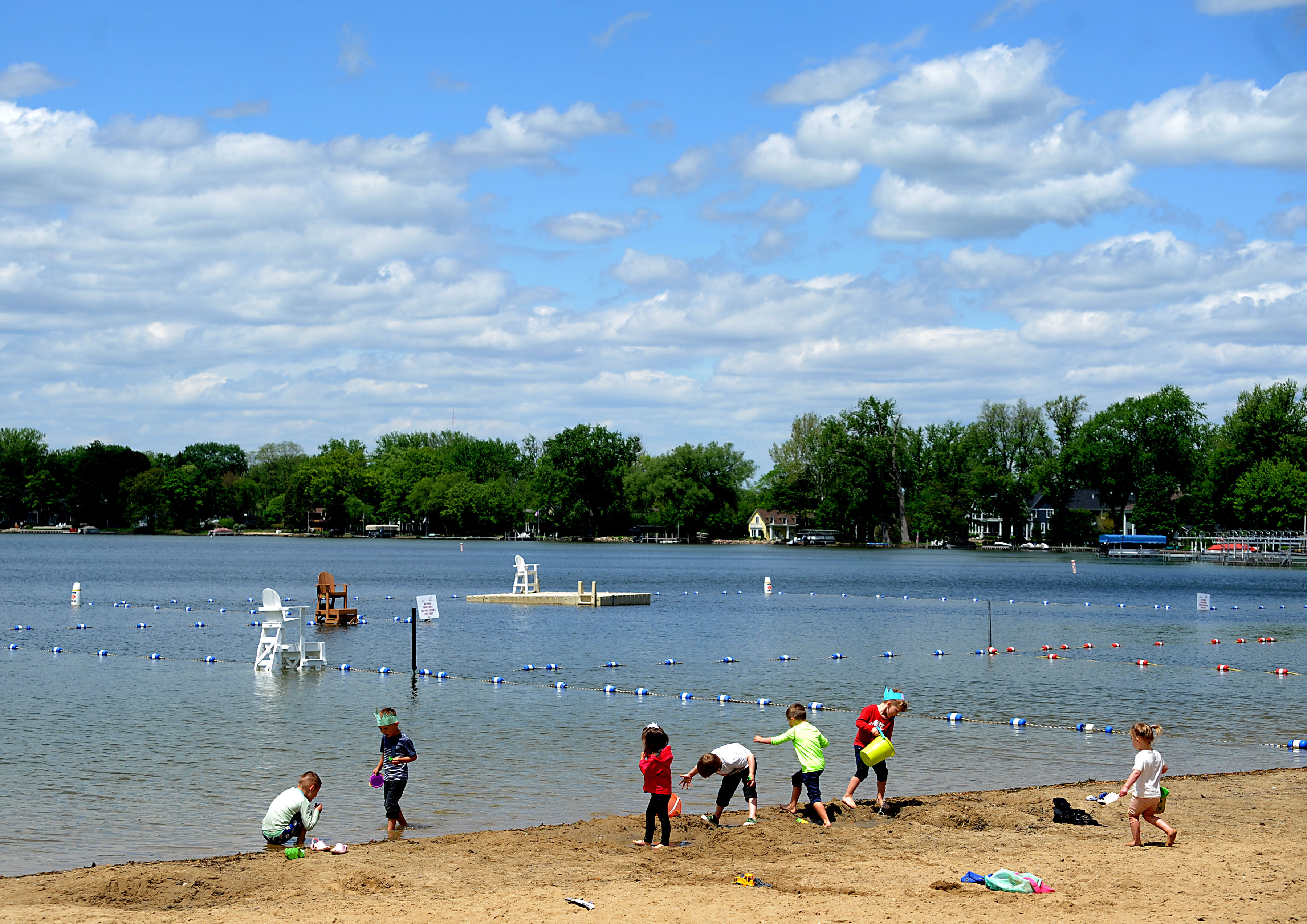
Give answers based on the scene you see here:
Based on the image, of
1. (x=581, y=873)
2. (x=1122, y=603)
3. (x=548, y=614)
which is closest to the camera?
(x=581, y=873)

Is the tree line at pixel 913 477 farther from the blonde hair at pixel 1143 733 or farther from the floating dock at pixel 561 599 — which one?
the blonde hair at pixel 1143 733

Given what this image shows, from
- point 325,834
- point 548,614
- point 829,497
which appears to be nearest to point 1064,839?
point 325,834

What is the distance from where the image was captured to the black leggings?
1241cm

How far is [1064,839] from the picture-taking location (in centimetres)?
1284

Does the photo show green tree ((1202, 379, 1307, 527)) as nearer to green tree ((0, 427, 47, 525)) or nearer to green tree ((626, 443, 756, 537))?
green tree ((626, 443, 756, 537))

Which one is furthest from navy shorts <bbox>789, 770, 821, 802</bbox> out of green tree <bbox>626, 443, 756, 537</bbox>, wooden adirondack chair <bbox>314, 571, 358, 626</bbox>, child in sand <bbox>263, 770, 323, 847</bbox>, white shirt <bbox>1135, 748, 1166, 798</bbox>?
green tree <bbox>626, 443, 756, 537</bbox>

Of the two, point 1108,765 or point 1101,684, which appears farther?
point 1101,684

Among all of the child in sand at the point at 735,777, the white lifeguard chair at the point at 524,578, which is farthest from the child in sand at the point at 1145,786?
the white lifeguard chair at the point at 524,578

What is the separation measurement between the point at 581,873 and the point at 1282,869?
6.61 metres

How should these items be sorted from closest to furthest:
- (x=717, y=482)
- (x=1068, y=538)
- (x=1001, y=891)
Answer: (x=1001, y=891) → (x=1068, y=538) → (x=717, y=482)

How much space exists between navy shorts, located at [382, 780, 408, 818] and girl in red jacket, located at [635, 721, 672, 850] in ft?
9.13

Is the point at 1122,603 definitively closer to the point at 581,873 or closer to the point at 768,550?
the point at 581,873

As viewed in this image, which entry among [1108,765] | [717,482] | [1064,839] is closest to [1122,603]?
[1108,765]

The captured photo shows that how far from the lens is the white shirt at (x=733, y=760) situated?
531 inches
